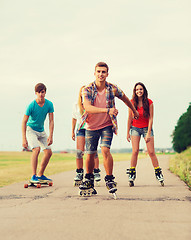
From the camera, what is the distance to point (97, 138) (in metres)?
5.82

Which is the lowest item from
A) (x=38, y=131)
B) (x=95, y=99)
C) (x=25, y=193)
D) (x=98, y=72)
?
(x=25, y=193)

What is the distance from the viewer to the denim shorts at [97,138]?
5648 mm

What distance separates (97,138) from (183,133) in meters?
40.2

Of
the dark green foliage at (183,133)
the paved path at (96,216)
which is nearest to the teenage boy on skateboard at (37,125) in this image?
the paved path at (96,216)

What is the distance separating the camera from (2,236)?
10.4ft

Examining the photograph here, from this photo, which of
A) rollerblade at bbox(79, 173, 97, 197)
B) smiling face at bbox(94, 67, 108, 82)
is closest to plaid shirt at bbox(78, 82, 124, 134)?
smiling face at bbox(94, 67, 108, 82)

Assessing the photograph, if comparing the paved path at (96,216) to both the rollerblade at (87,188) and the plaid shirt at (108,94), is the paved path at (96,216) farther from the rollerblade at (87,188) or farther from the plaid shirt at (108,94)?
the plaid shirt at (108,94)

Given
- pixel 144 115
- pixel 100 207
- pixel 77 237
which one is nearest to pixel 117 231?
pixel 77 237

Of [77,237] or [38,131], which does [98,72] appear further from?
[77,237]

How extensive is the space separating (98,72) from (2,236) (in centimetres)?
320

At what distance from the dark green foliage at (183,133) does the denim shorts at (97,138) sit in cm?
3666

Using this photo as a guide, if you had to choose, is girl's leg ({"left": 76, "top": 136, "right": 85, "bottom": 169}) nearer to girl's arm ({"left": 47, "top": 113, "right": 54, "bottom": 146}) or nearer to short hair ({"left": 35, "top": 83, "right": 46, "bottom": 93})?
girl's arm ({"left": 47, "top": 113, "right": 54, "bottom": 146})

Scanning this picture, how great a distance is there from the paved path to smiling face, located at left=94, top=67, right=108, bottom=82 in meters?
1.91

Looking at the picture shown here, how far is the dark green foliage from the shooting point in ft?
140
